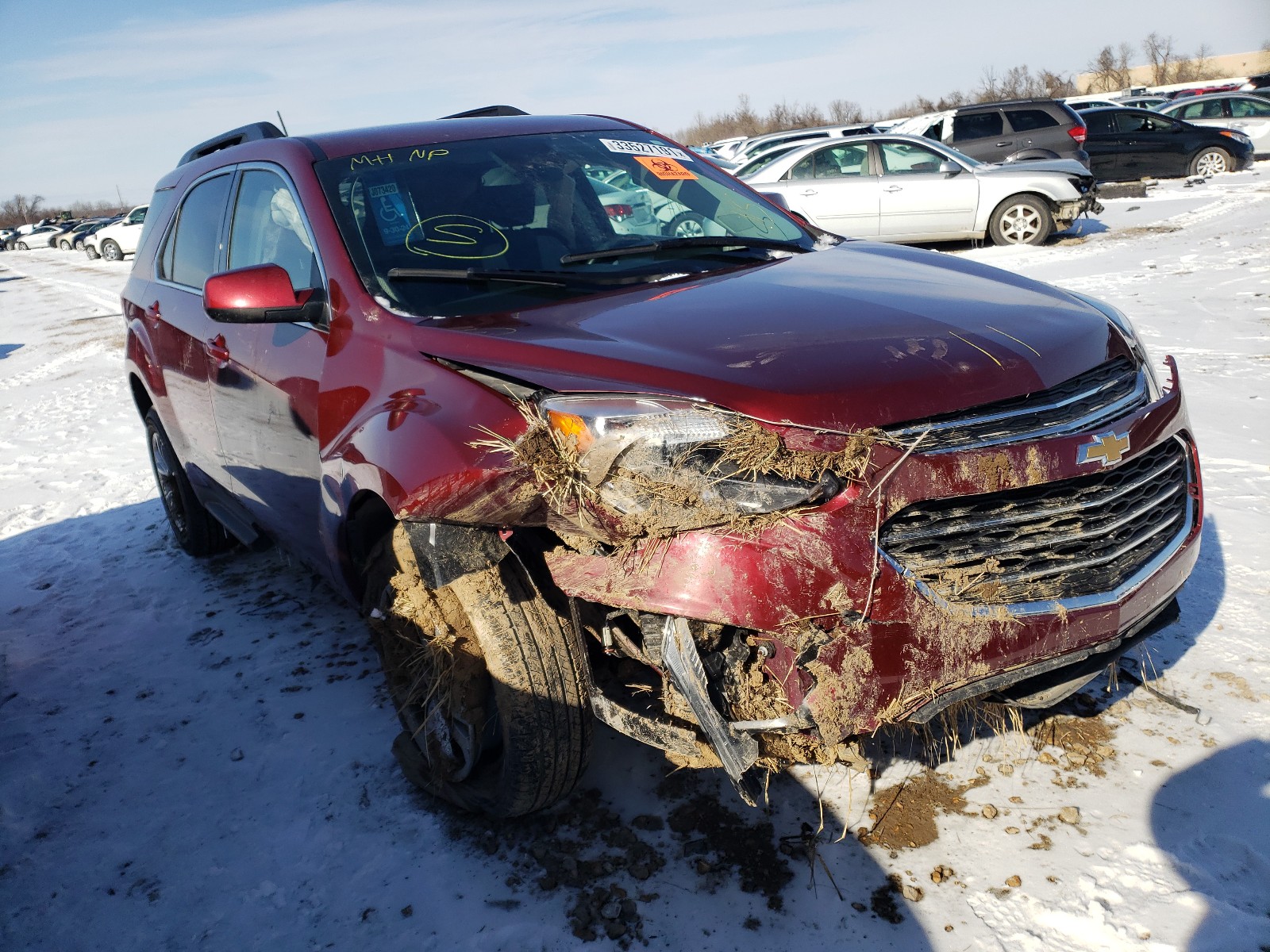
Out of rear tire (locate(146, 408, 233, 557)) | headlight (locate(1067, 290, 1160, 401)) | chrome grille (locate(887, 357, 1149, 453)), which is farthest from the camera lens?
rear tire (locate(146, 408, 233, 557))

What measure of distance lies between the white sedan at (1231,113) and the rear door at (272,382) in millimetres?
22209

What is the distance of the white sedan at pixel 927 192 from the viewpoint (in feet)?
39.2

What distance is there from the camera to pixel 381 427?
2.48 meters

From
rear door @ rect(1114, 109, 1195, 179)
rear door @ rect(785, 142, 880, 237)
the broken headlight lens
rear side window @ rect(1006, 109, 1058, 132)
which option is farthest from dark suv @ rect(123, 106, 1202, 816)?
rear door @ rect(1114, 109, 1195, 179)

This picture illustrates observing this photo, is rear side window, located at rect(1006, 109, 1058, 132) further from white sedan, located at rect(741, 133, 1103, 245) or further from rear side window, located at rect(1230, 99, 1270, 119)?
rear side window, located at rect(1230, 99, 1270, 119)

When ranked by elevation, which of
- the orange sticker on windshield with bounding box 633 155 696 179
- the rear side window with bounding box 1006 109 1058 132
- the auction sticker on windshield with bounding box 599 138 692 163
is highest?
the auction sticker on windshield with bounding box 599 138 692 163

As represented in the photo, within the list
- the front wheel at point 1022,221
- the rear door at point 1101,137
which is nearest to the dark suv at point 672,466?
the front wheel at point 1022,221

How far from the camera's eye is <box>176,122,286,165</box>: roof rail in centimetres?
404

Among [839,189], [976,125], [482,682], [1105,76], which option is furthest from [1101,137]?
[1105,76]

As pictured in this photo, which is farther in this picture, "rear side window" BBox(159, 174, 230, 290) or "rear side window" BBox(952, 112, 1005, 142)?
"rear side window" BBox(952, 112, 1005, 142)

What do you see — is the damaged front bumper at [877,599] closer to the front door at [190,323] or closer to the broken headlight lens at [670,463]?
the broken headlight lens at [670,463]

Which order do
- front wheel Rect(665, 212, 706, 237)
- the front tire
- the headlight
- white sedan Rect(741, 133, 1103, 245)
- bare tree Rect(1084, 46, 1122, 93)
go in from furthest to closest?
bare tree Rect(1084, 46, 1122, 93)
white sedan Rect(741, 133, 1103, 245)
front wheel Rect(665, 212, 706, 237)
the headlight
the front tire

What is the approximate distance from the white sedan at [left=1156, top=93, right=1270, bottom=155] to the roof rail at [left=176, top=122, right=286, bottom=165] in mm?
21570

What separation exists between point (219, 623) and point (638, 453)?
116 inches
